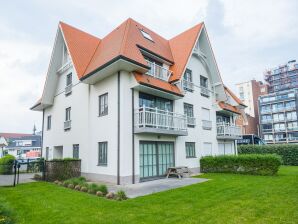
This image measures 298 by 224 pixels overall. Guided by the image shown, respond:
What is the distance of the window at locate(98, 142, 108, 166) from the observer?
1417 cm

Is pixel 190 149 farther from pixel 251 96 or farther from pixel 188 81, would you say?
pixel 251 96

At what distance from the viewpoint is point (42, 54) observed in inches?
970

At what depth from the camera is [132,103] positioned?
14.0 meters

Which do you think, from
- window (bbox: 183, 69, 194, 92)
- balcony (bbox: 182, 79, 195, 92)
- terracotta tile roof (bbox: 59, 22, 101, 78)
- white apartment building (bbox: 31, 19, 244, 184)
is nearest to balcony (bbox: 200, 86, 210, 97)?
white apartment building (bbox: 31, 19, 244, 184)

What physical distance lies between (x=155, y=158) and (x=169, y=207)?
747 cm

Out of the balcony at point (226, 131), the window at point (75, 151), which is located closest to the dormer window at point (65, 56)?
the window at point (75, 151)

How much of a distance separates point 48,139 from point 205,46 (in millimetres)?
17480

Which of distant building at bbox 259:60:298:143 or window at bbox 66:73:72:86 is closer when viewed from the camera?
window at bbox 66:73:72:86

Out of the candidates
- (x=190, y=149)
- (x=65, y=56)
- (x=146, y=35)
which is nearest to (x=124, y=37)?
(x=146, y=35)

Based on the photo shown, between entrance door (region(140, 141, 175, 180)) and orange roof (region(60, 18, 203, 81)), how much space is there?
5.03 metres

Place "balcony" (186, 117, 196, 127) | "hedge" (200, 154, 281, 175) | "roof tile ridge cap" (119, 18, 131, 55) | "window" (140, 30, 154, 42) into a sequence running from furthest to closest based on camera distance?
"balcony" (186, 117, 196, 127)
"window" (140, 30, 154, 42)
"hedge" (200, 154, 281, 175)
"roof tile ridge cap" (119, 18, 131, 55)

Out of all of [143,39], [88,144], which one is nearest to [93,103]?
[88,144]

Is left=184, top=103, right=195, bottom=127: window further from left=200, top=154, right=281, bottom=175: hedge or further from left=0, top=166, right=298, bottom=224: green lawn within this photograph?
left=0, top=166, right=298, bottom=224: green lawn

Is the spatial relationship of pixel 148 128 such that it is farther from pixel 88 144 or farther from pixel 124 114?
pixel 88 144
